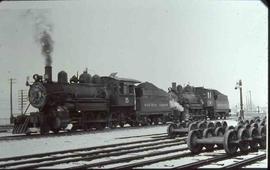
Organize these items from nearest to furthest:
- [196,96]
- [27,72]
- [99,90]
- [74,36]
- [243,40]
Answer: [243,40], [74,36], [27,72], [99,90], [196,96]

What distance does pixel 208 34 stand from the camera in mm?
11812

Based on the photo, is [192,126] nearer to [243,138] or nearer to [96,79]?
[243,138]

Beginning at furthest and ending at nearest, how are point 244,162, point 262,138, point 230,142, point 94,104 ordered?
point 94,104, point 262,138, point 230,142, point 244,162

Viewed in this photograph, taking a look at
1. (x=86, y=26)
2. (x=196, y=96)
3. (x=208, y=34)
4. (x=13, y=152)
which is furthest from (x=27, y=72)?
(x=196, y=96)

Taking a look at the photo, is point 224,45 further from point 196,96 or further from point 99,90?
point 196,96

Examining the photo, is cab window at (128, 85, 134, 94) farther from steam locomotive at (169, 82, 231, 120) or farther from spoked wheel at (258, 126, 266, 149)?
spoked wheel at (258, 126, 266, 149)

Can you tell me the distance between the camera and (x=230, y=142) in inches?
397

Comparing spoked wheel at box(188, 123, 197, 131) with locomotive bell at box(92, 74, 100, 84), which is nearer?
spoked wheel at box(188, 123, 197, 131)

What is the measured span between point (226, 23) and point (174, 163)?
14.6 feet

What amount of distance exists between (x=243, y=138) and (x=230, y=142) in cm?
58

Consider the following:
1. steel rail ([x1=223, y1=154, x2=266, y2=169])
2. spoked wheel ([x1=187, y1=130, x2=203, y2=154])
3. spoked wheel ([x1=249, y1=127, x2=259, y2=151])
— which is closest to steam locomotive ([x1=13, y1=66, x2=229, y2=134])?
spoked wheel ([x1=187, y1=130, x2=203, y2=154])

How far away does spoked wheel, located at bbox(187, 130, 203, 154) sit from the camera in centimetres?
1055

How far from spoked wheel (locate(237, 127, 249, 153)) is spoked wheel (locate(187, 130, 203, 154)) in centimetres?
113

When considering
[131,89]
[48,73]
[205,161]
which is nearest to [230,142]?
[205,161]
